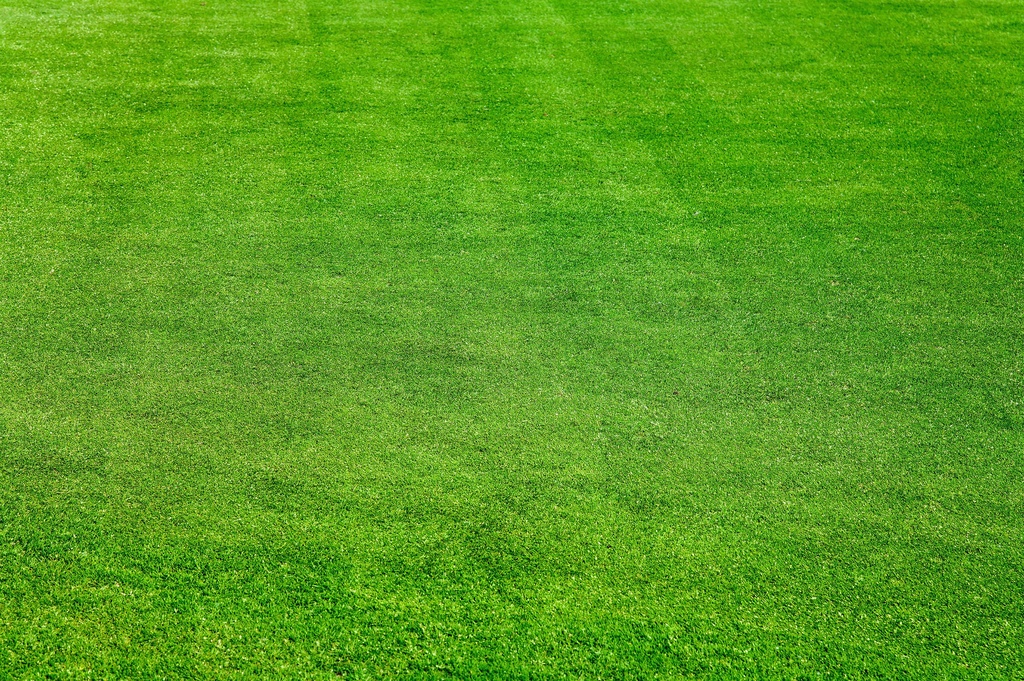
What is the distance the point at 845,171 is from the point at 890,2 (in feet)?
10.8

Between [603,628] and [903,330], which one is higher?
[903,330]

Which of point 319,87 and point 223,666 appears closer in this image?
point 223,666

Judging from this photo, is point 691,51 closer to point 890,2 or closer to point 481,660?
point 890,2

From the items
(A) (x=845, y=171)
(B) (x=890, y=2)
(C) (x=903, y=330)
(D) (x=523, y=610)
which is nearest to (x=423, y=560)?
(D) (x=523, y=610)

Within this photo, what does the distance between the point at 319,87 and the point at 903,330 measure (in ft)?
13.6

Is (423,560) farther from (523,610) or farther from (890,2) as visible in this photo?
(890,2)

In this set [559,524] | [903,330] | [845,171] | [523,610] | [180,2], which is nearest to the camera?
[523,610]

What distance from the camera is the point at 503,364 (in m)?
3.62

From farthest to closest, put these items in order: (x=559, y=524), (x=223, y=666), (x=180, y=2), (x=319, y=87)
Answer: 1. (x=180, y=2)
2. (x=319, y=87)
3. (x=559, y=524)
4. (x=223, y=666)

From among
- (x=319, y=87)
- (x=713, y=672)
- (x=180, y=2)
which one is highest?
(x=180, y=2)

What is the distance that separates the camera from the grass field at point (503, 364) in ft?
8.88

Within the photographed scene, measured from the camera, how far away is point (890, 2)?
285 inches

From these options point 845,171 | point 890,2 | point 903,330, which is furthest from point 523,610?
point 890,2

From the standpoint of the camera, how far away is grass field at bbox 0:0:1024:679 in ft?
8.88
